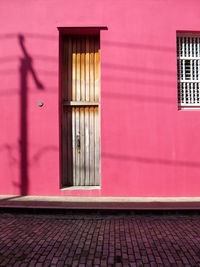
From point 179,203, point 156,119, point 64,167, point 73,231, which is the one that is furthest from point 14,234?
point 156,119

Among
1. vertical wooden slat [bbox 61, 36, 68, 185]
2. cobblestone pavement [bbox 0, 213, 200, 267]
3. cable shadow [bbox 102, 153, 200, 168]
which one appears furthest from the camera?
vertical wooden slat [bbox 61, 36, 68, 185]

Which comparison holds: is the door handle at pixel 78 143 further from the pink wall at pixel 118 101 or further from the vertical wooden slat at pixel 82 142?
the pink wall at pixel 118 101

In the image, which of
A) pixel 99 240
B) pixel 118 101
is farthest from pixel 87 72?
pixel 99 240

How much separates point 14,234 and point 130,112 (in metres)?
3.75

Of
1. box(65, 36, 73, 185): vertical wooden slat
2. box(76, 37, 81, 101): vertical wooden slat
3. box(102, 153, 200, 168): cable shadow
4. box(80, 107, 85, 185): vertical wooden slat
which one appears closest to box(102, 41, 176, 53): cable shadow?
box(76, 37, 81, 101): vertical wooden slat

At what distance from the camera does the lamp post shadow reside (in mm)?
5691

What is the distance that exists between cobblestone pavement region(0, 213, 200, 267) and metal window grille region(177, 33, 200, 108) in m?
3.10

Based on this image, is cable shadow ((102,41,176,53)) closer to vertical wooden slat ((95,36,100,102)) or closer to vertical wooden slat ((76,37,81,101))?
vertical wooden slat ((95,36,100,102))

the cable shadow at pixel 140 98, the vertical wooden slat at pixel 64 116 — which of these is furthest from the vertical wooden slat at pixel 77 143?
the cable shadow at pixel 140 98

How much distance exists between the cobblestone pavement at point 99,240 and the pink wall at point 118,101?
47.1 inches

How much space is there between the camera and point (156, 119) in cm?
566

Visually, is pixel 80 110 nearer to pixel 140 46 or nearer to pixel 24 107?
pixel 24 107

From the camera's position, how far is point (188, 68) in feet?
19.5

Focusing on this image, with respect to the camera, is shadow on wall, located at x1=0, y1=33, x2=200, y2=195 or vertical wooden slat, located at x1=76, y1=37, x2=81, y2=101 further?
vertical wooden slat, located at x1=76, y1=37, x2=81, y2=101
